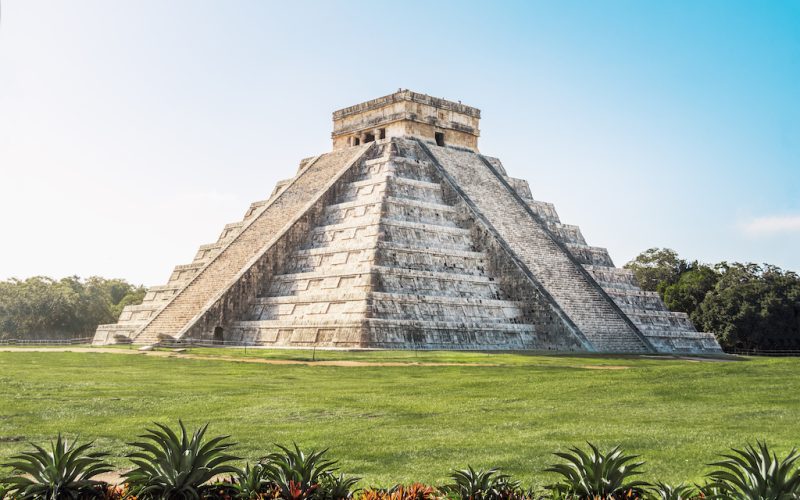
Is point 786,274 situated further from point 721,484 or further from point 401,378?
point 721,484

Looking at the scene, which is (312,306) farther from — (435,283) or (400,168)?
(400,168)

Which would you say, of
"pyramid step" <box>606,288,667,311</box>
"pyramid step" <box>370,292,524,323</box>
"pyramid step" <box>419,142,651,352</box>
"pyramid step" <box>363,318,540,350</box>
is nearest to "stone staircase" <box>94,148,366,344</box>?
"pyramid step" <box>419,142,651,352</box>

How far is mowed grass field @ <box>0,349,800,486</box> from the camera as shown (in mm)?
9219

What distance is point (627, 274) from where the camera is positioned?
38.8 m

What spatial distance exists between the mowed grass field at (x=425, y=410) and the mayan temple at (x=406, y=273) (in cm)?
950

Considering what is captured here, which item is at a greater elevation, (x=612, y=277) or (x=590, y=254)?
(x=590, y=254)

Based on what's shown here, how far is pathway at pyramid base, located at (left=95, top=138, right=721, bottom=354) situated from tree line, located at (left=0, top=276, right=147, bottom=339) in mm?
23529

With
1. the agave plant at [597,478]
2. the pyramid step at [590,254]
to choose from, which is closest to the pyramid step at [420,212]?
the pyramid step at [590,254]

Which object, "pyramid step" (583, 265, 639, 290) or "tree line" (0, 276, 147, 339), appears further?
"tree line" (0, 276, 147, 339)

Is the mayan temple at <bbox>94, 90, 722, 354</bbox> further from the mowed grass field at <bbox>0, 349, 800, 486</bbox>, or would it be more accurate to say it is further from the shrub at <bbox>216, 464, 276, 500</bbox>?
the shrub at <bbox>216, 464, 276, 500</bbox>

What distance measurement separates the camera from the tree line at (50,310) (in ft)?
195

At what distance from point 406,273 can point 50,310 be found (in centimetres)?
3857

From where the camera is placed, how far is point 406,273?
31.4 meters

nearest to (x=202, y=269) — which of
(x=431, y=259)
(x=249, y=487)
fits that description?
(x=431, y=259)
